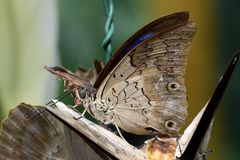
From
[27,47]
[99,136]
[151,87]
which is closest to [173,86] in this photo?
[151,87]

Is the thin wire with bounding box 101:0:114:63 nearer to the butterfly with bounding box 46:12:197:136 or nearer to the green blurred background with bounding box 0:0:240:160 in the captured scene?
the butterfly with bounding box 46:12:197:136

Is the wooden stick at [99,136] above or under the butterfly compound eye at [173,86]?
above

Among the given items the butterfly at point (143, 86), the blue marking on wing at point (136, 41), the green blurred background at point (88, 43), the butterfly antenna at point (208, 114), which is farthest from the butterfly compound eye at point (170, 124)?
the green blurred background at point (88, 43)

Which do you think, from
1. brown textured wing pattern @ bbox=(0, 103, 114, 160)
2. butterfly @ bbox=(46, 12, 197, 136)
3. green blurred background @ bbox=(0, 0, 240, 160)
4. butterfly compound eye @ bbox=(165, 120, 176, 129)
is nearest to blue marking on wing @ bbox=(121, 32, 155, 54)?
butterfly @ bbox=(46, 12, 197, 136)

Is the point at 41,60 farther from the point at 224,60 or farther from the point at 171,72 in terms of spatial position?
the point at 171,72

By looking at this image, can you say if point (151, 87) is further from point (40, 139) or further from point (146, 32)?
point (40, 139)

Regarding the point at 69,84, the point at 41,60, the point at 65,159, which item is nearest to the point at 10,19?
the point at 41,60

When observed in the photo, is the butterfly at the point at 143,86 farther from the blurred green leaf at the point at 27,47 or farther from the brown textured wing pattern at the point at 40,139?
the blurred green leaf at the point at 27,47
